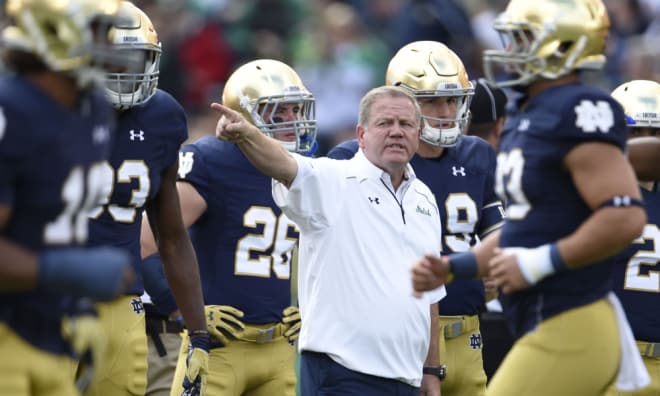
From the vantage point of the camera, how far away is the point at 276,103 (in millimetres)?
5773

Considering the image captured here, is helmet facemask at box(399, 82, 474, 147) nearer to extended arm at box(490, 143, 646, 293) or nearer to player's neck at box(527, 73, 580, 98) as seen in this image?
player's neck at box(527, 73, 580, 98)

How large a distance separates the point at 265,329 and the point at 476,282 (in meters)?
1.07

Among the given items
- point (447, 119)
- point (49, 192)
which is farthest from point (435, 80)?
point (49, 192)

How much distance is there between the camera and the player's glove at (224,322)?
18.2ft

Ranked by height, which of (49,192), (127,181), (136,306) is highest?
(127,181)

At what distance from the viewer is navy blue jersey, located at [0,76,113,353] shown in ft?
11.2

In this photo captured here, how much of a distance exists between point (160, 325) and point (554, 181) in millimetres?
2825

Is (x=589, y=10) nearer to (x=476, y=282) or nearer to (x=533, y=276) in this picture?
(x=533, y=276)

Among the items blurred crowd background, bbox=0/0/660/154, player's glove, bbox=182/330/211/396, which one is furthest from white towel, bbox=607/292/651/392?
blurred crowd background, bbox=0/0/660/154

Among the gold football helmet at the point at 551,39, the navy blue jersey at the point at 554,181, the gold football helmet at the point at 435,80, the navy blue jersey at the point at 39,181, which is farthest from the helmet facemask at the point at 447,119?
the navy blue jersey at the point at 39,181

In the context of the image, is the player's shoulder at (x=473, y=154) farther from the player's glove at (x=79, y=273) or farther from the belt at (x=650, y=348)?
the player's glove at (x=79, y=273)

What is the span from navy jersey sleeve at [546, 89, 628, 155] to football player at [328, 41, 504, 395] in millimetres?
1813

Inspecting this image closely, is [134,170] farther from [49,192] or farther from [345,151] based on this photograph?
[49,192]

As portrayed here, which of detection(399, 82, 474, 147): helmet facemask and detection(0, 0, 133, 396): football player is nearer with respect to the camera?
detection(0, 0, 133, 396): football player
